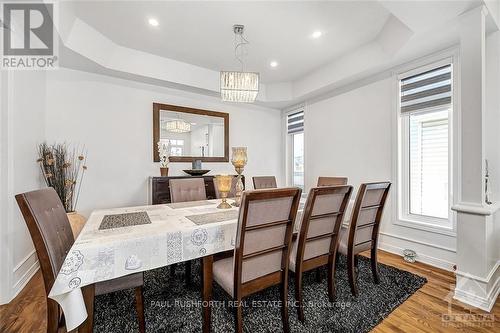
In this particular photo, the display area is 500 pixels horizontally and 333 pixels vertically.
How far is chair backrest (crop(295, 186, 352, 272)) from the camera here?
159 cm

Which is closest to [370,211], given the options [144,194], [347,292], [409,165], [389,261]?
[347,292]

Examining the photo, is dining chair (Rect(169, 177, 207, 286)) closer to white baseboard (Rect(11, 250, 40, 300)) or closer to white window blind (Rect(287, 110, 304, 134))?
white baseboard (Rect(11, 250, 40, 300))

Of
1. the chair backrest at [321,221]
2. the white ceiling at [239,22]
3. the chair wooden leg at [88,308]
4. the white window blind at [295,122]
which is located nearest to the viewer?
the chair wooden leg at [88,308]

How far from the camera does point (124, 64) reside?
3123mm

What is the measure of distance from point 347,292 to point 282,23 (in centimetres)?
293

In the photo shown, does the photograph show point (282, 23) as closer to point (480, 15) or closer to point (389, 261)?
point (480, 15)

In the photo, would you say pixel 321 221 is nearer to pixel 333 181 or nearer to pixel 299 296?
pixel 299 296

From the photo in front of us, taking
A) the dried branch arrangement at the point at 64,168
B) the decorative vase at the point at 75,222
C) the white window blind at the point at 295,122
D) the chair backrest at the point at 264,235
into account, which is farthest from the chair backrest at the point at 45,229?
the white window blind at the point at 295,122

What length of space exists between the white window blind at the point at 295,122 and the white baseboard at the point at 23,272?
458 cm

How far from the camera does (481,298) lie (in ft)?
5.98

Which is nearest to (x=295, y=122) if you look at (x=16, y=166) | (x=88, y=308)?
(x=16, y=166)

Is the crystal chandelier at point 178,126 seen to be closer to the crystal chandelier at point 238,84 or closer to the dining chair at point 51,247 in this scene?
the crystal chandelier at point 238,84

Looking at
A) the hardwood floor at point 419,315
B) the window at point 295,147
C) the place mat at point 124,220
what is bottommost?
the hardwood floor at point 419,315

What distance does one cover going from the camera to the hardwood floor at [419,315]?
1.61 meters
